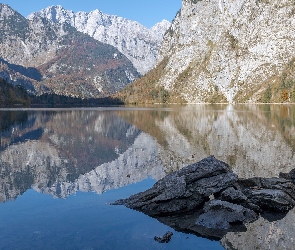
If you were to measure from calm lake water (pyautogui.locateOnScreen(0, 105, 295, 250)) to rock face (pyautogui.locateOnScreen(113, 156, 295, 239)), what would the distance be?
0.95 meters

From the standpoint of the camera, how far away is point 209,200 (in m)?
24.5

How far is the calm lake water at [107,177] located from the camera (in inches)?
773

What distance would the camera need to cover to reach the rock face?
70.6 ft

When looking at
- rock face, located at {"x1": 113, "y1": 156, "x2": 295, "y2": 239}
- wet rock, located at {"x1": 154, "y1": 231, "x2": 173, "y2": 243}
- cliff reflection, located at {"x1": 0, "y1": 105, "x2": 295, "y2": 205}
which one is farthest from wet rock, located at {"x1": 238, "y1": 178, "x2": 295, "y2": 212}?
wet rock, located at {"x1": 154, "y1": 231, "x2": 173, "y2": 243}

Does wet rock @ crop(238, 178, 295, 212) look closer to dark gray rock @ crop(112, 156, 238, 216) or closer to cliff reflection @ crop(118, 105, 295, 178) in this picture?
dark gray rock @ crop(112, 156, 238, 216)

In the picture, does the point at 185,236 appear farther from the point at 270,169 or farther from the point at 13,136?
the point at 13,136

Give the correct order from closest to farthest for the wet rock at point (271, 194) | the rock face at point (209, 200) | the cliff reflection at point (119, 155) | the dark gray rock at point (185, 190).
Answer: the rock face at point (209, 200) < the dark gray rock at point (185, 190) < the wet rock at point (271, 194) < the cliff reflection at point (119, 155)

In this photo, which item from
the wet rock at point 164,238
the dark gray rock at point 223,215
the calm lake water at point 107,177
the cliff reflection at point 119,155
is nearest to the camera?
the wet rock at point 164,238

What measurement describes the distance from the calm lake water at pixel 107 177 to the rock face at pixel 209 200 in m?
0.95

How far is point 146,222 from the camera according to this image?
2211cm

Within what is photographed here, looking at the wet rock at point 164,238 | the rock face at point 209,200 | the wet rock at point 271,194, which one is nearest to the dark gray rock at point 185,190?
the rock face at point 209,200

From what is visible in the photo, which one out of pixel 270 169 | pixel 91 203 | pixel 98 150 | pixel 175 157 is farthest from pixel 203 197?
pixel 98 150

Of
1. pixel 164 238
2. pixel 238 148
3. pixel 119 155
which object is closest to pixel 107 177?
pixel 119 155

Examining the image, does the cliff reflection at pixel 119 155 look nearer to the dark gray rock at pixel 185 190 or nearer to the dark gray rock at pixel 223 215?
the dark gray rock at pixel 185 190
